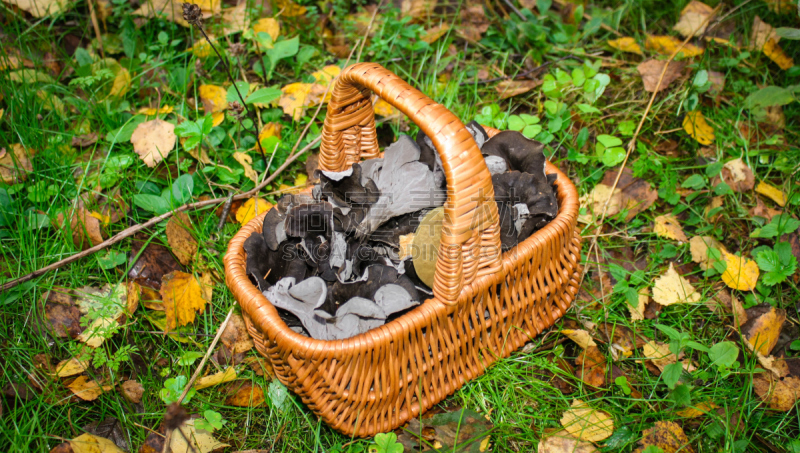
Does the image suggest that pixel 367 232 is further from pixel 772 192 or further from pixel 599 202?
pixel 772 192

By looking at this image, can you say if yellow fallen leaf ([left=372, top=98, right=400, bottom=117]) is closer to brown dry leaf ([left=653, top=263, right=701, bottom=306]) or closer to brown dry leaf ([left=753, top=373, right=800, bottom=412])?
brown dry leaf ([left=653, top=263, right=701, bottom=306])

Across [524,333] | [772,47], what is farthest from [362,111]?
[772,47]

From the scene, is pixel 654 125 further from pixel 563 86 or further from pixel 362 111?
pixel 362 111

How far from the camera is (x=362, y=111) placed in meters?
1.82

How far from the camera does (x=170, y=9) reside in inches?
113

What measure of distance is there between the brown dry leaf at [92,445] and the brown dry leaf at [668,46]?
307 cm

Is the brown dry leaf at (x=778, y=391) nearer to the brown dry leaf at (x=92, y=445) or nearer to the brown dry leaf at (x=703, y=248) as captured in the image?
the brown dry leaf at (x=703, y=248)

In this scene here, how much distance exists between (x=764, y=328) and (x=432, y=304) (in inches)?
51.0

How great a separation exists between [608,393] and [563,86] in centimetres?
155

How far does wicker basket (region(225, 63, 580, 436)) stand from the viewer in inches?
53.5

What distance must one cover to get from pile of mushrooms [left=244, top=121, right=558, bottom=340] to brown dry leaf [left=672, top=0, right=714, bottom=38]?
1.67 m

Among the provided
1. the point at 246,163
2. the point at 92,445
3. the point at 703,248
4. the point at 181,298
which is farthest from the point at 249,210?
the point at 703,248

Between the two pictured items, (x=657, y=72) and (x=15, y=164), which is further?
(x=657, y=72)

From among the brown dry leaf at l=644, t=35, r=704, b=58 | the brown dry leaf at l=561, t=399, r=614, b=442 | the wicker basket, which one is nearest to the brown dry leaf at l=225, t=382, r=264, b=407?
the wicker basket
